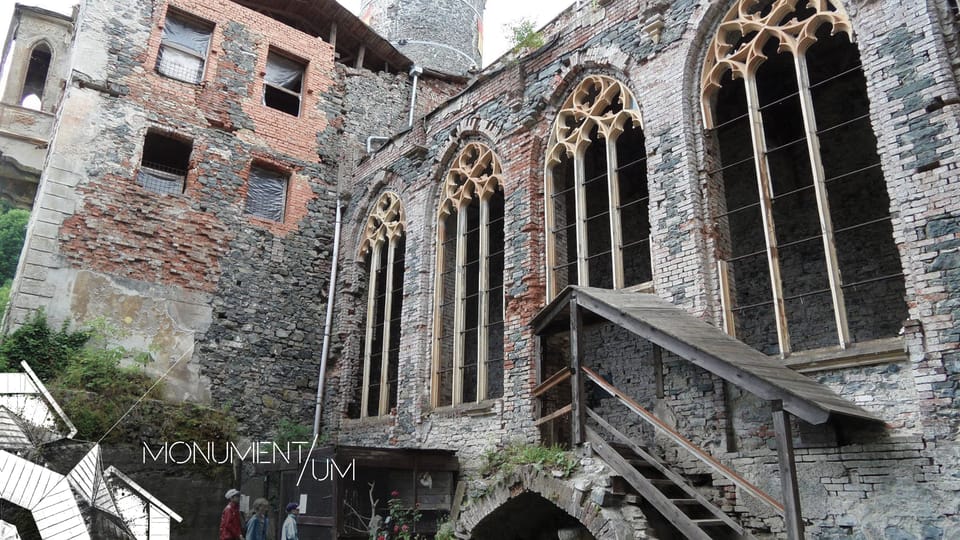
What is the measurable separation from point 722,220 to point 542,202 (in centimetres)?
306

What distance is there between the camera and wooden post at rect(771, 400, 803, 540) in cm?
553

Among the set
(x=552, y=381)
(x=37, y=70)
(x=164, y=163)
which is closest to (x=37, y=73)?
(x=37, y=70)

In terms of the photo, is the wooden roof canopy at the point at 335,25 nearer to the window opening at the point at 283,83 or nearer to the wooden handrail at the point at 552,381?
the window opening at the point at 283,83

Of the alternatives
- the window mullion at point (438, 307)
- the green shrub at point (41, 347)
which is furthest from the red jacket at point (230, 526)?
the green shrub at point (41, 347)

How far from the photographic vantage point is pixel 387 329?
43.8 ft

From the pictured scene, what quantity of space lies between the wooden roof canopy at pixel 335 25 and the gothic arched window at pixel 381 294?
201 inches

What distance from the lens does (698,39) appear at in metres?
9.01

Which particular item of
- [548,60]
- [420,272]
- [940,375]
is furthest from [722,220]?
[420,272]

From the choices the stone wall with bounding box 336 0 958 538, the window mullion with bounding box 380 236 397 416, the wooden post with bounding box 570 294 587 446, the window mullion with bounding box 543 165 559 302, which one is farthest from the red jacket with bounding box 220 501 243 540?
the window mullion with bounding box 543 165 559 302

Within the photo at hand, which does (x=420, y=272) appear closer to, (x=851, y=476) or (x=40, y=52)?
(x=851, y=476)

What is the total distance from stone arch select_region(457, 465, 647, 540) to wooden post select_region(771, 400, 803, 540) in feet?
5.27

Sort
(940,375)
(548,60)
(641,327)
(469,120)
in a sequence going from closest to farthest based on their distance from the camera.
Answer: (940,375), (641,327), (548,60), (469,120)

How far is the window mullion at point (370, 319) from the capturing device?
523 inches

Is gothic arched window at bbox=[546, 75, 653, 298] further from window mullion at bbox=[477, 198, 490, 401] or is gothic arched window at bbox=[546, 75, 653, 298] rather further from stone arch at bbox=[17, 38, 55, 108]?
stone arch at bbox=[17, 38, 55, 108]
